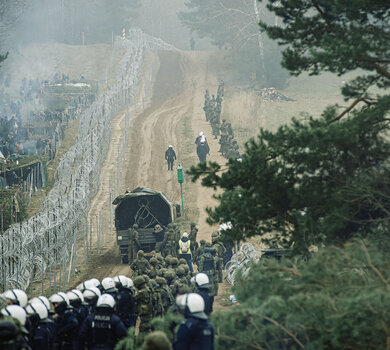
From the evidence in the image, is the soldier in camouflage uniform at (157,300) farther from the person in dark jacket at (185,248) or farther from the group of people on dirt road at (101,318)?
the person in dark jacket at (185,248)

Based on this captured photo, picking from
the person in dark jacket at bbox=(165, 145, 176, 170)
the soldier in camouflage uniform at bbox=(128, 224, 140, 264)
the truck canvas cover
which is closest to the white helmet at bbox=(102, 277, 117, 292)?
the soldier in camouflage uniform at bbox=(128, 224, 140, 264)

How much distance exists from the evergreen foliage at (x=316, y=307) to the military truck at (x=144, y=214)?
13.7m

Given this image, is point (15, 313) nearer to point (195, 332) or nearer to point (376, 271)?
point (195, 332)

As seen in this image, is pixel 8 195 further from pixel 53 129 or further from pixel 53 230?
pixel 53 129

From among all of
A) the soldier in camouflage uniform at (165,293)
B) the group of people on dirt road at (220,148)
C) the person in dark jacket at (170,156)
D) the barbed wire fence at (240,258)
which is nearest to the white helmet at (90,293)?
the soldier in camouflage uniform at (165,293)

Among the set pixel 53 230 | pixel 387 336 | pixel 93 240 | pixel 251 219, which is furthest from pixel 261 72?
pixel 387 336

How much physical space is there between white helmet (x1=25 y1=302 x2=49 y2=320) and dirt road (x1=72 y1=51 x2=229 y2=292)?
10.7 metres

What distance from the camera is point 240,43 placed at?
6606 cm

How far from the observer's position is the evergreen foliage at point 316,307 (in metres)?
6.84

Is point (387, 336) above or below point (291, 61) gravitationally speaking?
below

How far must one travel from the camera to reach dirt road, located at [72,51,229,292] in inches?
973

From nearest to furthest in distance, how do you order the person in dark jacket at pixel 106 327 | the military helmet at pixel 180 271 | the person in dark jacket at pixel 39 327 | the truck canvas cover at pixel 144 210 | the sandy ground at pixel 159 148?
the person in dark jacket at pixel 106 327, the person in dark jacket at pixel 39 327, the military helmet at pixel 180 271, the truck canvas cover at pixel 144 210, the sandy ground at pixel 159 148

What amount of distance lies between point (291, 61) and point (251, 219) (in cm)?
368

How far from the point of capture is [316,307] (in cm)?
709
